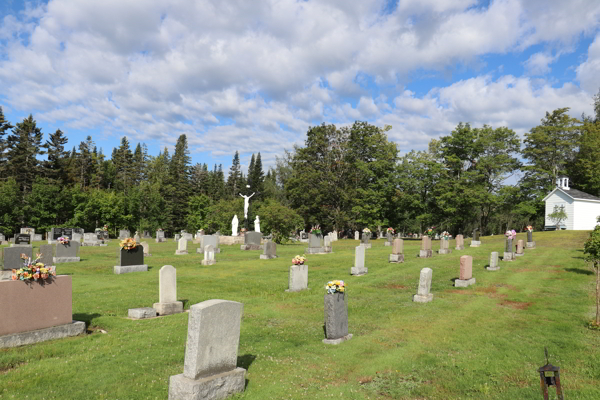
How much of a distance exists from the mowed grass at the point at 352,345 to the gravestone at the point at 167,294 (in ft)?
2.15

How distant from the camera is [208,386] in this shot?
5.31 m

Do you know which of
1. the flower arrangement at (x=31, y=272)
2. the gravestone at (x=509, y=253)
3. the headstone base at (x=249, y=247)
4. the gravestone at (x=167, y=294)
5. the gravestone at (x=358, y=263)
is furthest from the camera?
the headstone base at (x=249, y=247)

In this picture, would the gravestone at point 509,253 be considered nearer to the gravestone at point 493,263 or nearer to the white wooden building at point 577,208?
the gravestone at point 493,263

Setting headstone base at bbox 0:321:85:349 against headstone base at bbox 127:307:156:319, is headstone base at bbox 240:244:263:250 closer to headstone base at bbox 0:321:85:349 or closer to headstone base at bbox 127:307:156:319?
headstone base at bbox 127:307:156:319

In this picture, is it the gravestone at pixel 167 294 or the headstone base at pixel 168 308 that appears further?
the gravestone at pixel 167 294

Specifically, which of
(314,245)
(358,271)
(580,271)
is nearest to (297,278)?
(358,271)

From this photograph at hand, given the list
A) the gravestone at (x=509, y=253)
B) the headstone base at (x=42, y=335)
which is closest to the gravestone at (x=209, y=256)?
the headstone base at (x=42, y=335)

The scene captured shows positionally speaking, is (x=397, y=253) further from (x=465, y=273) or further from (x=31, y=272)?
(x=31, y=272)

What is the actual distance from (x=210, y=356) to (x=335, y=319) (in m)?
3.64

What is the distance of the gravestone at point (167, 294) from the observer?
35.7 ft

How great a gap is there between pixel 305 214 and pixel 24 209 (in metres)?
36.4

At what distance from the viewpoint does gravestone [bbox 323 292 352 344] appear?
27.6 ft

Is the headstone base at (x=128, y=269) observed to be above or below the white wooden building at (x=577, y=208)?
below

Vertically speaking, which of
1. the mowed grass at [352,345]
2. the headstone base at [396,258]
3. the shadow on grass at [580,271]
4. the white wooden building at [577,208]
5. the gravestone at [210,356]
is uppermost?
the white wooden building at [577,208]
